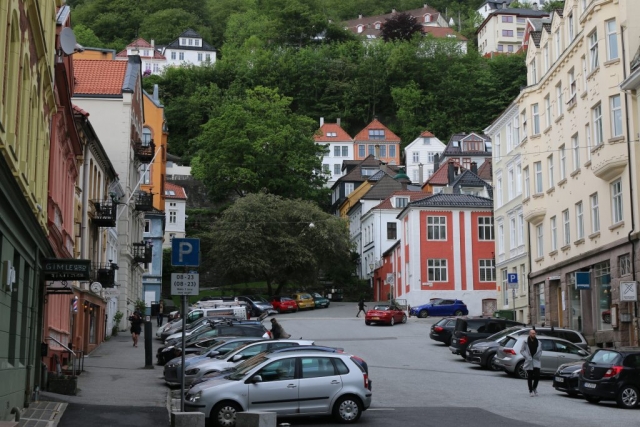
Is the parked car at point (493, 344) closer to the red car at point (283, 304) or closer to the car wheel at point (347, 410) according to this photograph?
the car wheel at point (347, 410)

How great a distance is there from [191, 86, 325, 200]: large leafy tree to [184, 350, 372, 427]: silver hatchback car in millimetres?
70166

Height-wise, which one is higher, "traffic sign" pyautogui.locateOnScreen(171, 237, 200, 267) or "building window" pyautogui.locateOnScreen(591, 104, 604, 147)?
"building window" pyautogui.locateOnScreen(591, 104, 604, 147)

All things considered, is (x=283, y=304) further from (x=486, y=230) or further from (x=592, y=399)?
(x=592, y=399)

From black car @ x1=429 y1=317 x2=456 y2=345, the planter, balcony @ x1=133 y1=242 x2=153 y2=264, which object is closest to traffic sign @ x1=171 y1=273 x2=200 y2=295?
the planter

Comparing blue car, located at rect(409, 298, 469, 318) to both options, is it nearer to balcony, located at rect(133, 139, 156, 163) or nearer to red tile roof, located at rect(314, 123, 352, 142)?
balcony, located at rect(133, 139, 156, 163)

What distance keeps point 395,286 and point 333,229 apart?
6.71 metres

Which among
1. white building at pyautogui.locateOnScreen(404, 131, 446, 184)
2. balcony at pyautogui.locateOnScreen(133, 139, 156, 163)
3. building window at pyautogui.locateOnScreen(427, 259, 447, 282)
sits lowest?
building window at pyautogui.locateOnScreen(427, 259, 447, 282)

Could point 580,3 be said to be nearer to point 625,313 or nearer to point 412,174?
point 625,313

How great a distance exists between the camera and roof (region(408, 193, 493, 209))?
222 ft

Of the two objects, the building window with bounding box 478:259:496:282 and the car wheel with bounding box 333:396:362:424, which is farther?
the building window with bounding box 478:259:496:282

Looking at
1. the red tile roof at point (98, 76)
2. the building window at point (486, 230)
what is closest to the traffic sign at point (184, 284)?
the red tile roof at point (98, 76)

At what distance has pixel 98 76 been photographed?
170 ft

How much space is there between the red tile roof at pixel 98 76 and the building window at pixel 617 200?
26.0 metres

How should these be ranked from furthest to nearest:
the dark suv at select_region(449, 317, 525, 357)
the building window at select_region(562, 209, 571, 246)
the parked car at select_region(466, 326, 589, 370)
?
1. the building window at select_region(562, 209, 571, 246)
2. the dark suv at select_region(449, 317, 525, 357)
3. the parked car at select_region(466, 326, 589, 370)
